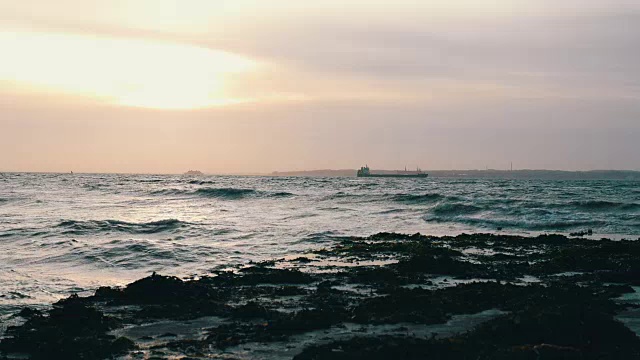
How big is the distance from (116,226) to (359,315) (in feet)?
77.4

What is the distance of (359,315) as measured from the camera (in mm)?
11734

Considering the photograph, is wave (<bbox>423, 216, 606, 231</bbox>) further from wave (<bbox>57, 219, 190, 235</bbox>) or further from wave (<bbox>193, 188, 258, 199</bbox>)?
wave (<bbox>193, 188, 258, 199</bbox>)

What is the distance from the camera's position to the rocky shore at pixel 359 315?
906cm

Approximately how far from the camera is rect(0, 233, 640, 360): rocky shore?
9.06 meters

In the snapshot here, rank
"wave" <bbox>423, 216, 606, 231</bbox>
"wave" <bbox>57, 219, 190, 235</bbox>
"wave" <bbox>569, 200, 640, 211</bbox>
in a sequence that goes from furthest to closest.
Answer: "wave" <bbox>569, 200, 640, 211</bbox>
"wave" <bbox>423, 216, 606, 231</bbox>
"wave" <bbox>57, 219, 190, 235</bbox>

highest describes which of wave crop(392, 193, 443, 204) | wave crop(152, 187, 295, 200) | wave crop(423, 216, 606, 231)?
wave crop(392, 193, 443, 204)

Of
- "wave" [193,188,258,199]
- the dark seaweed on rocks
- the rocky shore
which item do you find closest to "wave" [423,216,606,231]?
the rocky shore

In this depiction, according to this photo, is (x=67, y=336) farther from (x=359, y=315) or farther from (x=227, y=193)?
(x=227, y=193)

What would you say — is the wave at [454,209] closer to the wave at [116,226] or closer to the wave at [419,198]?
the wave at [419,198]

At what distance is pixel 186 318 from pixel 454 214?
33791 millimetres

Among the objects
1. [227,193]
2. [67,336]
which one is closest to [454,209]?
[227,193]

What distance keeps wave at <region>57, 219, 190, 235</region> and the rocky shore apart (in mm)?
13691

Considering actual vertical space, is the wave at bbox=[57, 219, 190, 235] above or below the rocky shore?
below

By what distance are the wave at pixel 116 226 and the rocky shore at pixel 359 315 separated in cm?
1369
